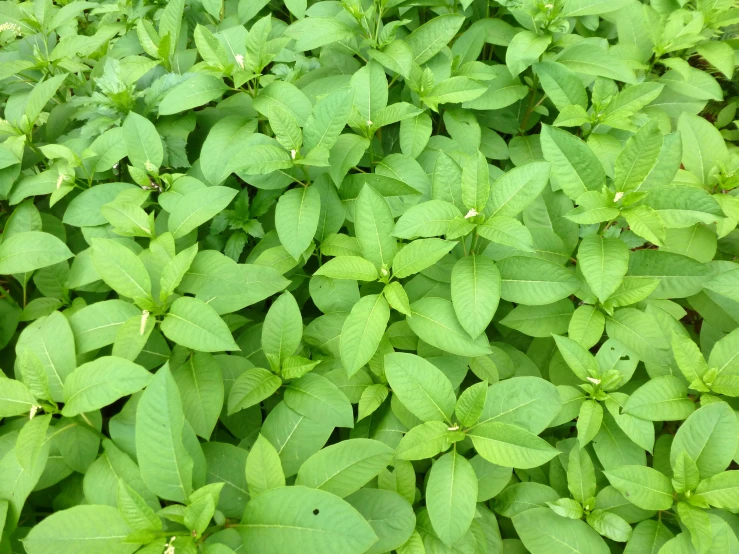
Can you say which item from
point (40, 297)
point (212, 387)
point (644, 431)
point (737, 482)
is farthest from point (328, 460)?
point (40, 297)

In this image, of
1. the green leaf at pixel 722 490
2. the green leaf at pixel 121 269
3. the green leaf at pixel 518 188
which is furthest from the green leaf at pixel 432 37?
the green leaf at pixel 722 490

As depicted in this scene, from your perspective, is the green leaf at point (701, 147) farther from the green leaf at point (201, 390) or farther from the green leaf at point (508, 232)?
the green leaf at point (201, 390)

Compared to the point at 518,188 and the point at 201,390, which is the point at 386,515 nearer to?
the point at 201,390

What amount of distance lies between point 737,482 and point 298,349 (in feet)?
6.04

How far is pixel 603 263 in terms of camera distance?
6.44 feet

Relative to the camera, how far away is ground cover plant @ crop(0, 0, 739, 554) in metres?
1.74

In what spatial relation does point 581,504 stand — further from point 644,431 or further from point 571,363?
point 571,363

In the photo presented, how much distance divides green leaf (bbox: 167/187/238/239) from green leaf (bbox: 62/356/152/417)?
27.4 inches

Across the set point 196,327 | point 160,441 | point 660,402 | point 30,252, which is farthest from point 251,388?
point 660,402

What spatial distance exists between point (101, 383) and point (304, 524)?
91 centimetres

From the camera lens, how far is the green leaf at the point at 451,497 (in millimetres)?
1686

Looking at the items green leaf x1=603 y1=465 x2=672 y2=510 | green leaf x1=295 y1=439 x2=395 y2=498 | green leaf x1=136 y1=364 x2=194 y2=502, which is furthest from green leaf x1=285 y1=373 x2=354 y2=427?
green leaf x1=603 y1=465 x2=672 y2=510

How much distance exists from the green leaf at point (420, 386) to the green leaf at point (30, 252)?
1575 millimetres

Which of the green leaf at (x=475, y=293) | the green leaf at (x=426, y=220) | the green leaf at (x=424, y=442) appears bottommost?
the green leaf at (x=424, y=442)
